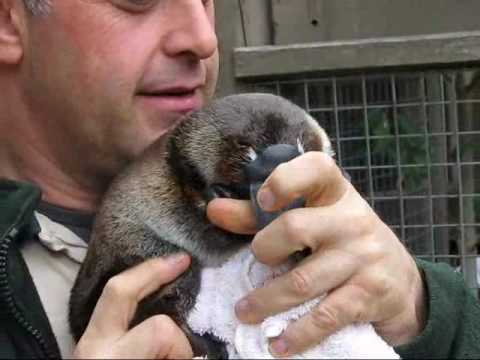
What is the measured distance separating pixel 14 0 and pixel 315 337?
3.12 feet

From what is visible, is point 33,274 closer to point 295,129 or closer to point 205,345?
point 205,345

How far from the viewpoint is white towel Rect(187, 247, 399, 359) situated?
121cm

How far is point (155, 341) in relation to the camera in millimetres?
1245

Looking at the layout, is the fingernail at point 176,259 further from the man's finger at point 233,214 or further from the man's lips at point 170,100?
the man's lips at point 170,100

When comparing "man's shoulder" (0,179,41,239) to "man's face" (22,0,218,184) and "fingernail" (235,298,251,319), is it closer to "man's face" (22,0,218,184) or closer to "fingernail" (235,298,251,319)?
"man's face" (22,0,218,184)

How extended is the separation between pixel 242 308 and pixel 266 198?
0.61 feet

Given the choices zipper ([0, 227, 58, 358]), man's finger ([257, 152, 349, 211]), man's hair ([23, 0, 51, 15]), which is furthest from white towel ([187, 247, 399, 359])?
man's hair ([23, 0, 51, 15])

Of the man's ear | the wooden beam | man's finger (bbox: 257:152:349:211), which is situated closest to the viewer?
man's finger (bbox: 257:152:349:211)

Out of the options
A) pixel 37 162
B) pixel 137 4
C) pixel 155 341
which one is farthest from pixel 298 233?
pixel 37 162

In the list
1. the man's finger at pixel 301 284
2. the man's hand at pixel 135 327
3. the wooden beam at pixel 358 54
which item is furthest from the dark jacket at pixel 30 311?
the wooden beam at pixel 358 54

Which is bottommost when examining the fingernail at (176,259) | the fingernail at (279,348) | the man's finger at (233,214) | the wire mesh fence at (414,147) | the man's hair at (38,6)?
the wire mesh fence at (414,147)

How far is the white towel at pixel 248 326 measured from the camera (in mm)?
1205

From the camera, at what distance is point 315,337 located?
1201mm

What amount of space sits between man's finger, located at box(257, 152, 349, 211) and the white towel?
145 mm
